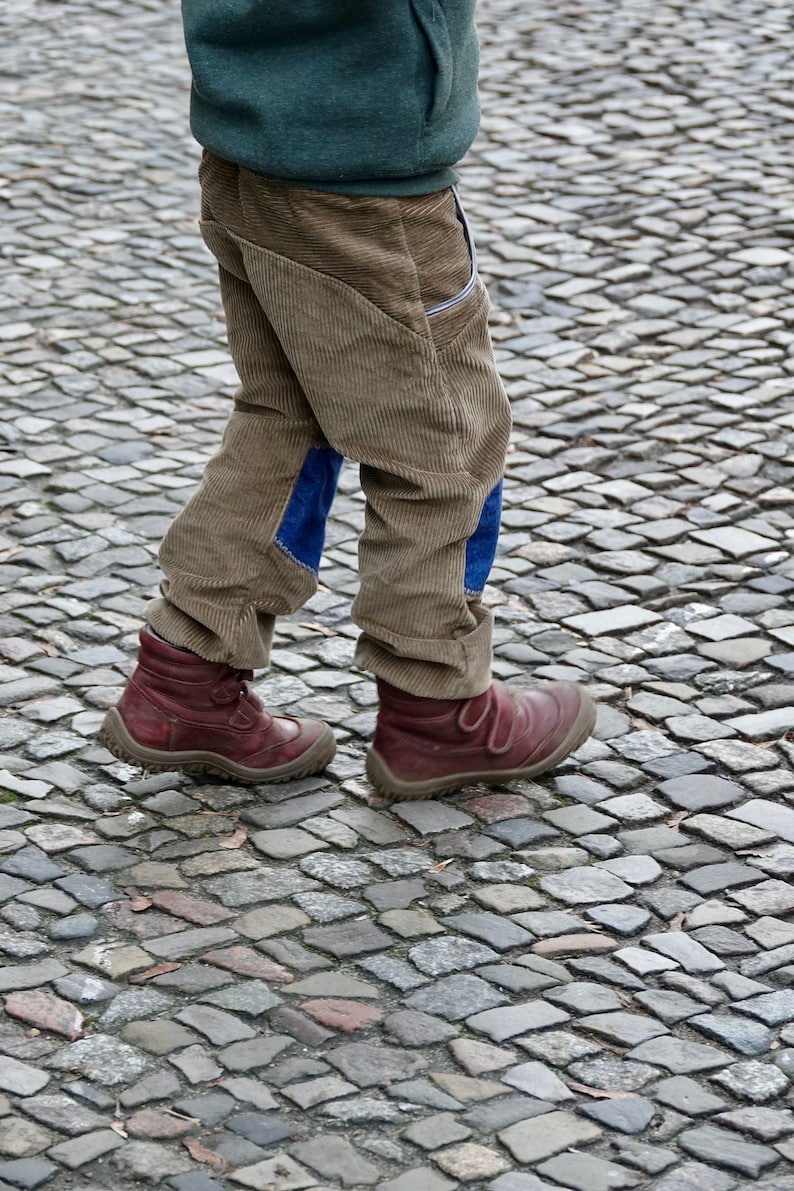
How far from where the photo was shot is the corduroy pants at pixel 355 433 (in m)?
2.79

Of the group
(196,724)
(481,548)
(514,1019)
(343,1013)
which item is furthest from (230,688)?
(514,1019)

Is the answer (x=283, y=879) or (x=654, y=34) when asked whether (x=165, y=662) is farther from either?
(x=654, y=34)

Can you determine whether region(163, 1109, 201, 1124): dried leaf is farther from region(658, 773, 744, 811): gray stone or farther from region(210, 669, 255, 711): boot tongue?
region(658, 773, 744, 811): gray stone

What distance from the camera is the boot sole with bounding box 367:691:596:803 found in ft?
10.3

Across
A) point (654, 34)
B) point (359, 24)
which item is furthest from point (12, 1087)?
point (654, 34)

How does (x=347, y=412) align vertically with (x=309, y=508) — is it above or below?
above

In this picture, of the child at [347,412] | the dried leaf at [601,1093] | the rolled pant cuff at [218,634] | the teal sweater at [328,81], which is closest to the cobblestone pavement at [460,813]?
the dried leaf at [601,1093]

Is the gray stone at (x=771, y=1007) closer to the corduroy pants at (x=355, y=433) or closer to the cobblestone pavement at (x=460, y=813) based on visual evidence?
the cobblestone pavement at (x=460, y=813)

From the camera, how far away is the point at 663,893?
288 cm

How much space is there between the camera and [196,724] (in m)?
3.13

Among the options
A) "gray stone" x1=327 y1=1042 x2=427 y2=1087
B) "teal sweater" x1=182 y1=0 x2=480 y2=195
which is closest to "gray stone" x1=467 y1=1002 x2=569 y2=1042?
"gray stone" x1=327 y1=1042 x2=427 y2=1087

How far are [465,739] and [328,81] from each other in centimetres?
116

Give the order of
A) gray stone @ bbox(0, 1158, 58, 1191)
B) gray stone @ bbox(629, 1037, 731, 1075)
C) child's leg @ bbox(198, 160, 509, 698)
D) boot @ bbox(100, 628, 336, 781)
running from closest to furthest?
1. gray stone @ bbox(0, 1158, 58, 1191)
2. gray stone @ bbox(629, 1037, 731, 1075)
3. child's leg @ bbox(198, 160, 509, 698)
4. boot @ bbox(100, 628, 336, 781)

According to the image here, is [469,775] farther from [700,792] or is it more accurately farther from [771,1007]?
[771,1007]
